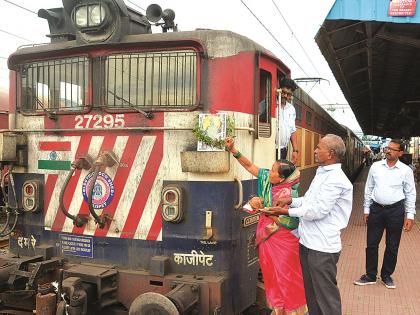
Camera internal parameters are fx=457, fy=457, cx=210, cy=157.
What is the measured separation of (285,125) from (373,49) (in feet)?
25.4

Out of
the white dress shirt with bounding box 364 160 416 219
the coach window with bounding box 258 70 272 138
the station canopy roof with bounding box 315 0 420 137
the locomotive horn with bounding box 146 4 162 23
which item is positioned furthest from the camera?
the station canopy roof with bounding box 315 0 420 137

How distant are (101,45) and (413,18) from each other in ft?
21.1

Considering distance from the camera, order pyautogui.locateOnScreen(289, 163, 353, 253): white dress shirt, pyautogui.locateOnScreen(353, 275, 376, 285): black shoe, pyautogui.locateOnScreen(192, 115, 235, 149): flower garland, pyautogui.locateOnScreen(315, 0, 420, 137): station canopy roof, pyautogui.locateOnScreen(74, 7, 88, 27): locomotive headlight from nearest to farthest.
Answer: pyautogui.locateOnScreen(289, 163, 353, 253): white dress shirt, pyautogui.locateOnScreen(192, 115, 235, 149): flower garland, pyautogui.locateOnScreen(74, 7, 88, 27): locomotive headlight, pyautogui.locateOnScreen(353, 275, 376, 285): black shoe, pyautogui.locateOnScreen(315, 0, 420, 137): station canopy roof

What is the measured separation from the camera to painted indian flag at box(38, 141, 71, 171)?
159 inches

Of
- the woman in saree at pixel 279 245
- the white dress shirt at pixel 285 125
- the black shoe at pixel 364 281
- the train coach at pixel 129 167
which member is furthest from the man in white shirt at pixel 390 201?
the woman in saree at pixel 279 245

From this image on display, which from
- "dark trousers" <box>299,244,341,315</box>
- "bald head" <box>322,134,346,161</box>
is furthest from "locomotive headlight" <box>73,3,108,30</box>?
"dark trousers" <box>299,244,341,315</box>

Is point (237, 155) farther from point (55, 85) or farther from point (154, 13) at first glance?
point (55, 85)

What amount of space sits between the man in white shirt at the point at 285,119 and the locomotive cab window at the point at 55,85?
1845 millimetres

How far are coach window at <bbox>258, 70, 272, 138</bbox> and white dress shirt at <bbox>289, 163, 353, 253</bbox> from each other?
81 cm

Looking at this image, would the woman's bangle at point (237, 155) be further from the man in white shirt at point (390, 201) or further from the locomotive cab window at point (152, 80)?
the man in white shirt at point (390, 201)

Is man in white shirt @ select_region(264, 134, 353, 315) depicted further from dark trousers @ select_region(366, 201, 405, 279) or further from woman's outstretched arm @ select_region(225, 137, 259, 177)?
dark trousers @ select_region(366, 201, 405, 279)

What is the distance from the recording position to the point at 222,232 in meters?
3.60

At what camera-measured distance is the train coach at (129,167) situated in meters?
3.59

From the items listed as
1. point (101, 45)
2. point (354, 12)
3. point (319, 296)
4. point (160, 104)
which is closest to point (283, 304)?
point (319, 296)
